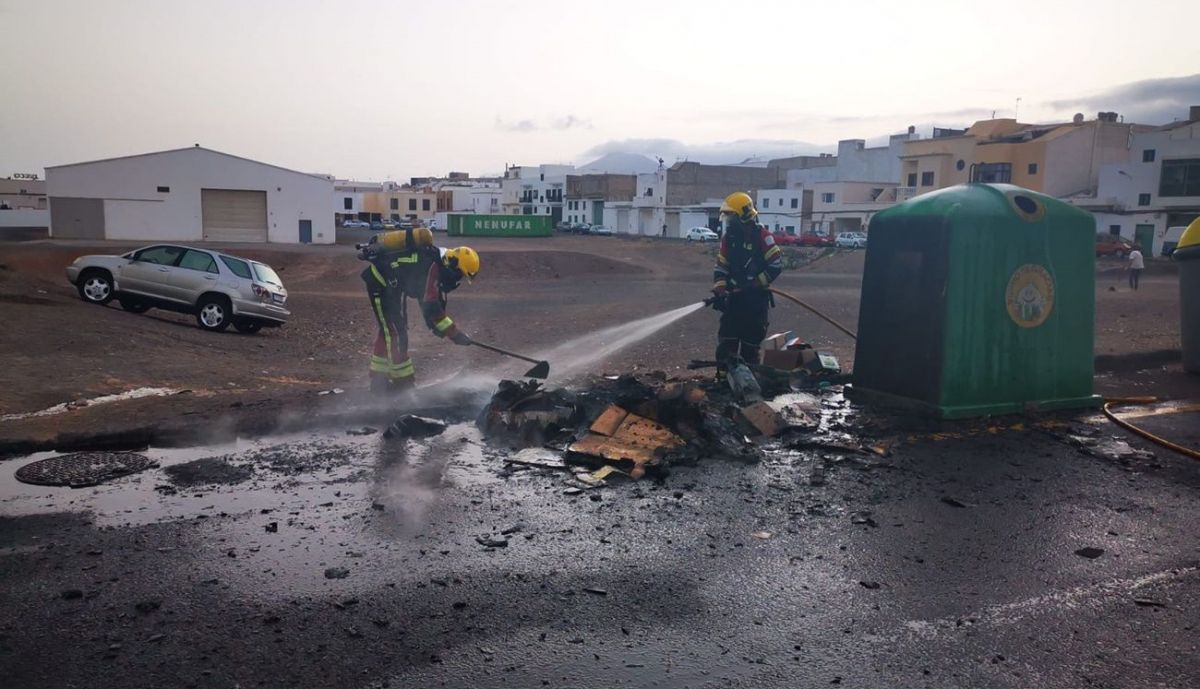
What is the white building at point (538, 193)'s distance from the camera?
102 metres

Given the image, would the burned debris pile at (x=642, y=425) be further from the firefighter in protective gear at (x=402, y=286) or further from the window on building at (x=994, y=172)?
the window on building at (x=994, y=172)

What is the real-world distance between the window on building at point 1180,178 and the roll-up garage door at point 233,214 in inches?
2138

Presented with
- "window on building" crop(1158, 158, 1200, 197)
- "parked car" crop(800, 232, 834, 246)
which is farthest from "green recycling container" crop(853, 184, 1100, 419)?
"parked car" crop(800, 232, 834, 246)

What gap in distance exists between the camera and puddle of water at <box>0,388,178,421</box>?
760 centimetres

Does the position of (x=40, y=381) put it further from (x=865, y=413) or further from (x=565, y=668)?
(x=865, y=413)

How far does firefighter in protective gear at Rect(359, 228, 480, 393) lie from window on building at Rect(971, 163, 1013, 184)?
199 feet

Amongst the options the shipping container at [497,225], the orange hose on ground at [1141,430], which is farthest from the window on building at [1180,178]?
the orange hose on ground at [1141,430]

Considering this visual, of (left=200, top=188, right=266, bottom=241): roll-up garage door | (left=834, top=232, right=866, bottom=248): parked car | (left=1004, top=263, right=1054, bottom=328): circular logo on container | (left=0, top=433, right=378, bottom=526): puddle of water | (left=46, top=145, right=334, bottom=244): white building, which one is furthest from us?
(left=834, top=232, right=866, bottom=248): parked car

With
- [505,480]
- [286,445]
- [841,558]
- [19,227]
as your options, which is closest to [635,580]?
[841,558]

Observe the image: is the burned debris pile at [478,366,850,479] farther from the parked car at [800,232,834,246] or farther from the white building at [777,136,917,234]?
the white building at [777,136,917,234]

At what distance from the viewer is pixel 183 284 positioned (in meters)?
15.8

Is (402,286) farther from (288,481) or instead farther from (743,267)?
(743,267)

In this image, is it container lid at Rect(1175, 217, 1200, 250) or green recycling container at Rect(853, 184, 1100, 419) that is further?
container lid at Rect(1175, 217, 1200, 250)

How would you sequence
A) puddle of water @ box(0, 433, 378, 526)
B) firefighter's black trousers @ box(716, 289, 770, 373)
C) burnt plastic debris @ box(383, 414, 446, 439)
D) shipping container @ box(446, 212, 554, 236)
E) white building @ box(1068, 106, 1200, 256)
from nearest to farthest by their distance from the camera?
puddle of water @ box(0, 433, 378, 526)
burnt plastic debris @ box(383, 414, 446, 439)
firefighter's black trousers @ box(716, 289, 770, 373)
white building @ box(1068, 106, 1200, 256)
shipping container @ box(446, 212, 554, 236)
